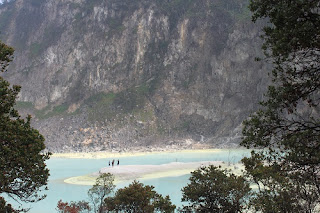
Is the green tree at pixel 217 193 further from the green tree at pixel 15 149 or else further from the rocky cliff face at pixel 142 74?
the rocky cliff face at pixel 142 74

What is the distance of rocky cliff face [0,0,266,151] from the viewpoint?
450 ft

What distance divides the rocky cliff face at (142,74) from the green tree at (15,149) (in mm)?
111441

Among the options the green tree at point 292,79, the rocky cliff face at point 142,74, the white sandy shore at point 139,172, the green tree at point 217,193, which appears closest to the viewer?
the green tree at point 292,79

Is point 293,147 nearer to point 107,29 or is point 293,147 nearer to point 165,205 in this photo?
point 165,205

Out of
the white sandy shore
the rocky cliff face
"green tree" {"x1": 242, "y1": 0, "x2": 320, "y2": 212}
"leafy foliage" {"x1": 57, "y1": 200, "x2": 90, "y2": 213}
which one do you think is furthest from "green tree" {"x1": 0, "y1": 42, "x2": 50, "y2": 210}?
the rocky cliff face

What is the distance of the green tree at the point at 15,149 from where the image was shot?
14664 mm

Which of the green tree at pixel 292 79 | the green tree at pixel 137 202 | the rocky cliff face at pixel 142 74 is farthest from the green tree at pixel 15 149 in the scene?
the rocky cliff face at pixel 142 74

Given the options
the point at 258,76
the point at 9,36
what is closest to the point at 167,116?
the point at 258,76

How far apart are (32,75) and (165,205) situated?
16833cm

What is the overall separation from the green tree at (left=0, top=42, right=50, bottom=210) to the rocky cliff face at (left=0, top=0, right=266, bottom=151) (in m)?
111

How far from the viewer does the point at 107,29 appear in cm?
16825

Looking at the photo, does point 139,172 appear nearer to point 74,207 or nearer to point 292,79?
point 74,207

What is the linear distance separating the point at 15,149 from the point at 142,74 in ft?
469

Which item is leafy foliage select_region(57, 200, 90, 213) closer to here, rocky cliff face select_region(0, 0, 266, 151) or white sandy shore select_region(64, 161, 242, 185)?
white sandy shore select_region(64, 161, 242, 185)
